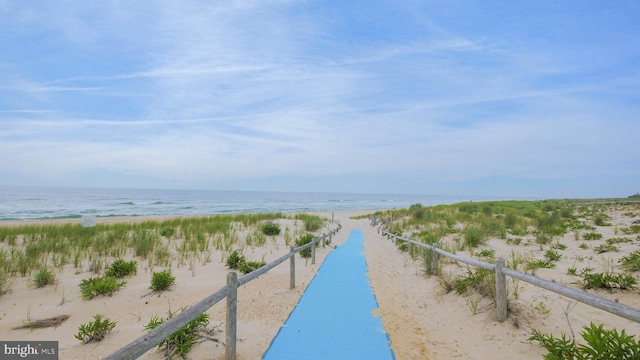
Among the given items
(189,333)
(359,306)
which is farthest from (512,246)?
(189,333)

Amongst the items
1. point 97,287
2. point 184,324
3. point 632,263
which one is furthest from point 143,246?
point 632,263

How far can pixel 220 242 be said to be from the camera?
1373cm

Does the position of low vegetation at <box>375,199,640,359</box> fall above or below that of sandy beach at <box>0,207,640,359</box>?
above

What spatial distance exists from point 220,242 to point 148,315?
7205 millimetres

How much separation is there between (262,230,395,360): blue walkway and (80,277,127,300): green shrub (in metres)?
4.39

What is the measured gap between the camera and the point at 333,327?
17.9 feet

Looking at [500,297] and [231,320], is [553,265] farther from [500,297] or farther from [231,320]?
[231,320]

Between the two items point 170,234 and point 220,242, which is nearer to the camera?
point 220,242

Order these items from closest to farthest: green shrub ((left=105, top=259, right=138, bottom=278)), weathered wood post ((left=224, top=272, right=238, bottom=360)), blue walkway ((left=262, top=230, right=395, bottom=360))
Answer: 1. weathered wood post ((left=224, top=272, right=238, bottom=360))
2. blue walkway ((left=262, top=230, right=395, bottom=360))
3. green shrub ((left=105, top=259, right=138, bottom=278))

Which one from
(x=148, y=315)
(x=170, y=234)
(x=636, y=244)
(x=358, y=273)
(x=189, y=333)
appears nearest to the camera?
(x=189, y=333)

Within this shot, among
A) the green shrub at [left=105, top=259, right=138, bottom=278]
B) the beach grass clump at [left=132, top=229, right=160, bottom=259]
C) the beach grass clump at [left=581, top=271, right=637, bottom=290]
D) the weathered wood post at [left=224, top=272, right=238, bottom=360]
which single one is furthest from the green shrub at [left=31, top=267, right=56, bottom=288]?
the beach grass clump at [left=581, top=271, right=637, bottom=290]

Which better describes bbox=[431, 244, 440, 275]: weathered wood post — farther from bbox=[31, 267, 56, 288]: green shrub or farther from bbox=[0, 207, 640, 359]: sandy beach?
bbox=[31, 267, 56, 288]: green shrub

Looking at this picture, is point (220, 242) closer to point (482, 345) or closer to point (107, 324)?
point (107, 324)

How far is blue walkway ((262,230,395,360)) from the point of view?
15.0 feet
